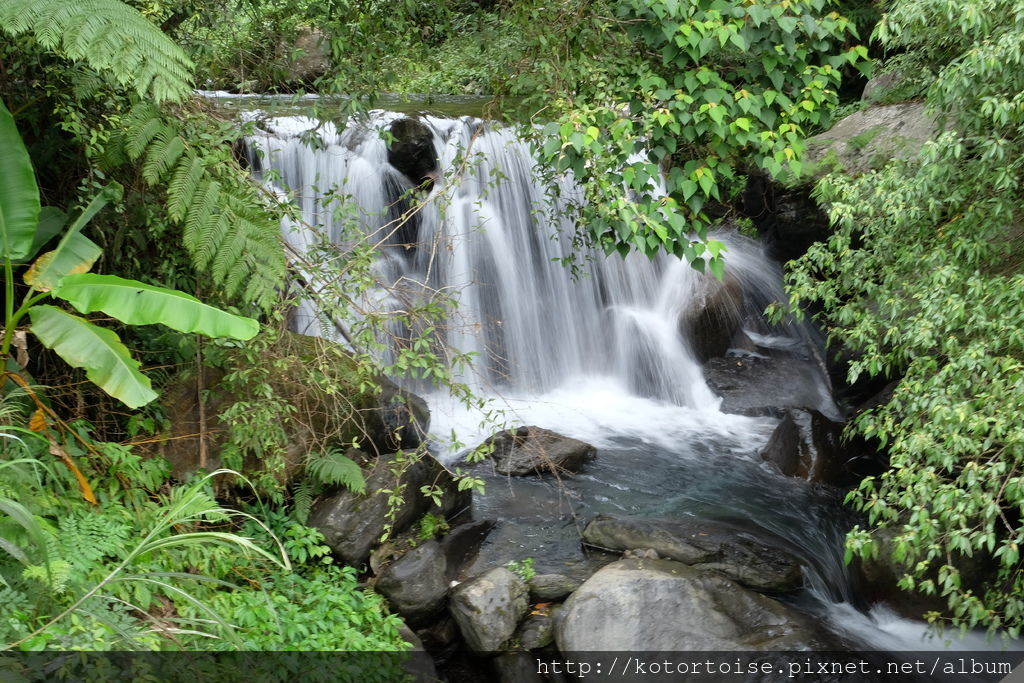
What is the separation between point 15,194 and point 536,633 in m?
4.20

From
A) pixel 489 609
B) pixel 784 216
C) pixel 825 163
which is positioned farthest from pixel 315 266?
pixel 784 216

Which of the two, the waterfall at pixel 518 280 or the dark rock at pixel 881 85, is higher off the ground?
the dark rock at pixel 881 85

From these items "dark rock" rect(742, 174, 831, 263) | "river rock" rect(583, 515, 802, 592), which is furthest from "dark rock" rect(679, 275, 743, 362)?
"river rock" rect(583, 515, 802, 592)

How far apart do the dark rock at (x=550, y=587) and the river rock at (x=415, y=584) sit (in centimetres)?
64

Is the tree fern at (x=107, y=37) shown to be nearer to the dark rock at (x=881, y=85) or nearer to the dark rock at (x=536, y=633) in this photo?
the dark rock at (x=536, y=633)

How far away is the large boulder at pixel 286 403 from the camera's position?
18.1 feet

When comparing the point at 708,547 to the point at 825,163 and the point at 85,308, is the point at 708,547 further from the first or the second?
the point at 825,163

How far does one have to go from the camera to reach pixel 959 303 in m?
4.66

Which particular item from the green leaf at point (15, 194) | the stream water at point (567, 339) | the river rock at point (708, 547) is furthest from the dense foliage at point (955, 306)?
the green leaf at point (15, 194)

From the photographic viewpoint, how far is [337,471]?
5.70 meters

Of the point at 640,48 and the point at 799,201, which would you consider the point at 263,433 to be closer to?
the point at 640,48

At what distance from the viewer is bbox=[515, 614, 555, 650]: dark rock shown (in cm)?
537

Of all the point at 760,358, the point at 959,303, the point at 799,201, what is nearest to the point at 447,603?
the point at 959,303

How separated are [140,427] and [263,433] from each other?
95cm
